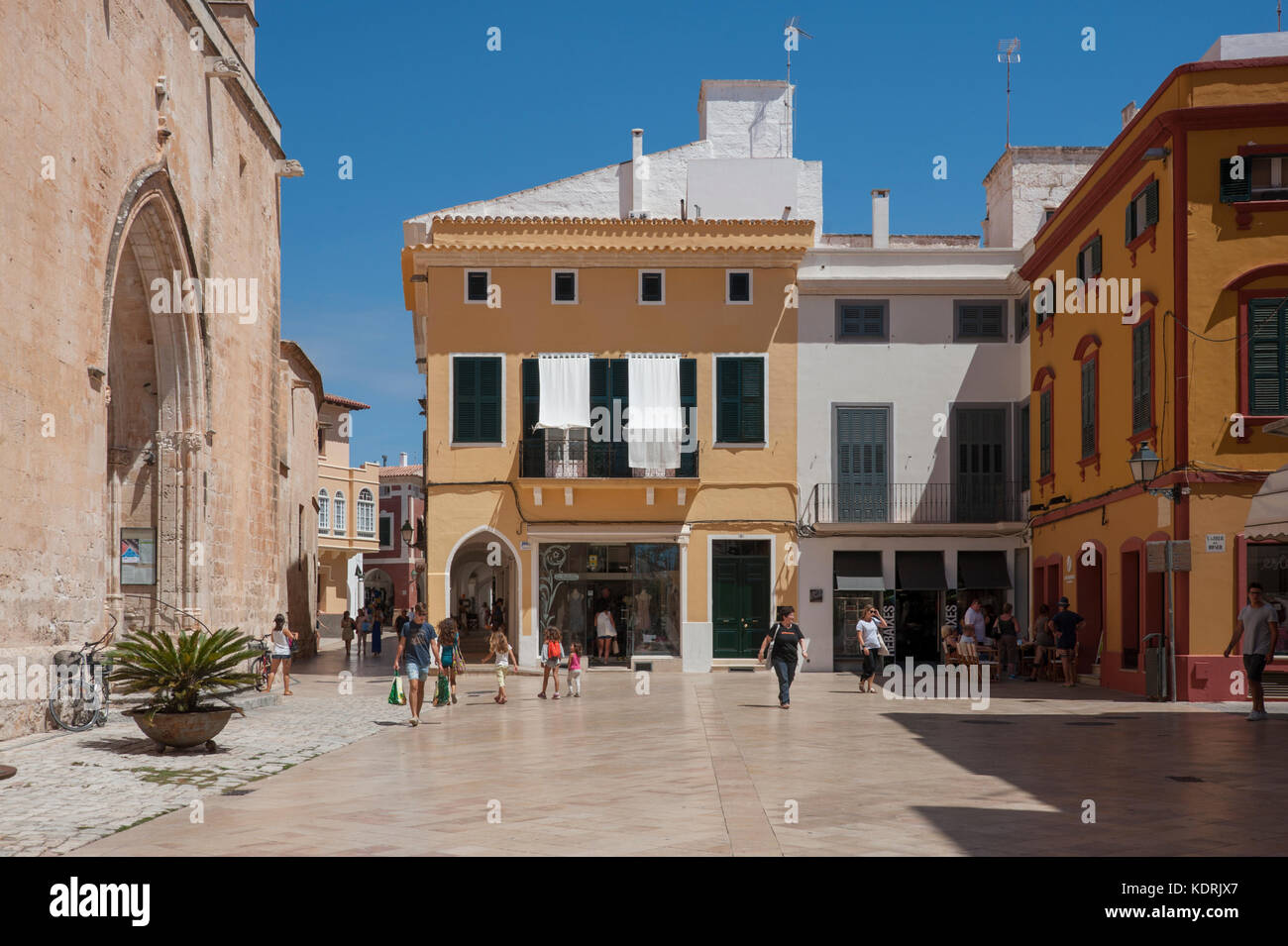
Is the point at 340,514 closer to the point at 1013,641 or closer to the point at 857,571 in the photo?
the point at 857,571

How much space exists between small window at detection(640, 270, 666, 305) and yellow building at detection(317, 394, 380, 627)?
1352 inches

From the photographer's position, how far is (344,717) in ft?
62.0

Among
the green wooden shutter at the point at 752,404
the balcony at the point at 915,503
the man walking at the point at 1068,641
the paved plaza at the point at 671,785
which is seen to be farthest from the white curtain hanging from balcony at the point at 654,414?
the paved plaza at the point at 671,785

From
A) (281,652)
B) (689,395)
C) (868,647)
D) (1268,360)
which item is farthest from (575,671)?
(1268,360)

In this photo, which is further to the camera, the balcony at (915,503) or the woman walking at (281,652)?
the balcony at (915,503)

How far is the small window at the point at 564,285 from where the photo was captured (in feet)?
101

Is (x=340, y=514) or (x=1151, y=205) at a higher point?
(x=1151, y=205)

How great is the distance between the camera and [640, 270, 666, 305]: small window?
30.9 metres

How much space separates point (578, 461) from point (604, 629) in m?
3.84

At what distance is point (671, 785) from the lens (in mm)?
11273

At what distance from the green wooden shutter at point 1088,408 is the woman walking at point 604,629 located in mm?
10937

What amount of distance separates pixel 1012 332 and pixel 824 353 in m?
4.49

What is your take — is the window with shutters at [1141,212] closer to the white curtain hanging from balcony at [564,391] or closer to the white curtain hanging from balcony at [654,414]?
the white curtain hanging from balcony at [654,414]
